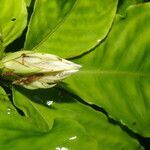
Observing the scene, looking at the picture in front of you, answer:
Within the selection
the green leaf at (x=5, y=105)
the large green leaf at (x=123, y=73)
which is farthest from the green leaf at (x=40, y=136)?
the large green leaf at (x=123, y=73)

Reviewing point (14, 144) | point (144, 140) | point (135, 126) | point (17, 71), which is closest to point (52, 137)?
point (14, 144)

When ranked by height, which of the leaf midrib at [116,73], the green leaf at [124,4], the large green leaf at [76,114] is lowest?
the large green leaf at [76,114]

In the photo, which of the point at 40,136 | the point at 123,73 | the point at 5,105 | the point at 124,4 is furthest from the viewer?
the point at 124,4

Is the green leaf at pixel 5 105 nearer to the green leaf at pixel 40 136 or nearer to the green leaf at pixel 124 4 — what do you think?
the green leaf at pixel 40 136

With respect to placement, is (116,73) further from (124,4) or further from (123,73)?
(124,4)

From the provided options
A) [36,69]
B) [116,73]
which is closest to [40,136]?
[36,69]
